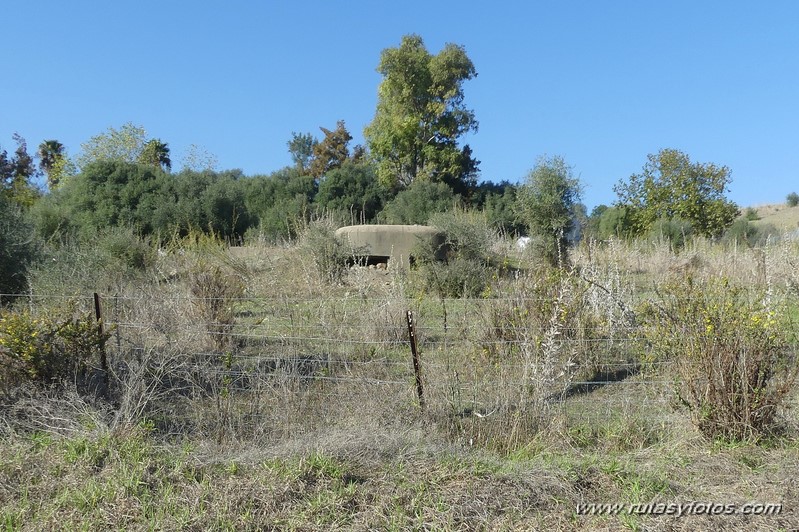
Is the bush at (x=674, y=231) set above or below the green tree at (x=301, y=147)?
below

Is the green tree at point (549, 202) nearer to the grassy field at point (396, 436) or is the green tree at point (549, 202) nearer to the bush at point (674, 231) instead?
the bush at point (674, 231)

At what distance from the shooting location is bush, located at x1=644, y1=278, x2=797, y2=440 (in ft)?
15.4

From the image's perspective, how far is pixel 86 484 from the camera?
4094 mm

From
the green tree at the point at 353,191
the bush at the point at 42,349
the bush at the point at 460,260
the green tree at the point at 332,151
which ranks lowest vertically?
the bush at the point at 42,349

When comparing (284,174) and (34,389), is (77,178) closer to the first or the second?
(284,174)

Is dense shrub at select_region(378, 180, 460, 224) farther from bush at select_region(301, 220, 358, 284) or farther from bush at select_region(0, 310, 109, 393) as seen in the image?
bush at select_region(0, 310, 109, 393)

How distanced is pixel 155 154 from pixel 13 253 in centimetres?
3505

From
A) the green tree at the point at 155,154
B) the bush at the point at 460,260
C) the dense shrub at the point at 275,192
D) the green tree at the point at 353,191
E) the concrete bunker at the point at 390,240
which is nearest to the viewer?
the bush at the point at 460,260

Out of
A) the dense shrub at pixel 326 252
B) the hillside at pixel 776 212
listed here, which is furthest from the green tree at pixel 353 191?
the hillside at pixel 776 212

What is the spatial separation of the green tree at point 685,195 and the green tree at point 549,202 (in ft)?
20.2

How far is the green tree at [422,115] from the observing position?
34250 millimetres

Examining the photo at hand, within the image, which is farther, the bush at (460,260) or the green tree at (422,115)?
the green tree at (422,115)

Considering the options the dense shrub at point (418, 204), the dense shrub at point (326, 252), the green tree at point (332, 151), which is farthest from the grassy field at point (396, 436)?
the green tree at point (332, 151)

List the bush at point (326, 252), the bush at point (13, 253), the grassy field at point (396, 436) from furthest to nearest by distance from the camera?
the bush at point (326, 252)
the bush at point (13, 253)
the grassy field at point (396, 436)
